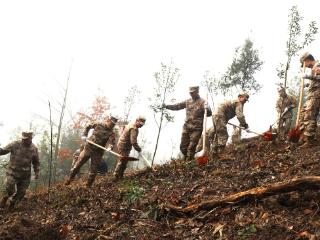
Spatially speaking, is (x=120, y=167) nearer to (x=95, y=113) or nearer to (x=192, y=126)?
(x=192, y=126)

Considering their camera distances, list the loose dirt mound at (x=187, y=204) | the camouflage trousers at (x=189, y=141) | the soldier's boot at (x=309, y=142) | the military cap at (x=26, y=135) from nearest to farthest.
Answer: the loose dirt mound at (x=187, y=204)
the soldier's boot at (x=309, y=142)
the military cap at (x=26, y=135)
the camouflage trousers at (x=189, y=141)

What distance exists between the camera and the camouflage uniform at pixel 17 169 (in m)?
10.4

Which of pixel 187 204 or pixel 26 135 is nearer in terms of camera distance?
pixel 187 204

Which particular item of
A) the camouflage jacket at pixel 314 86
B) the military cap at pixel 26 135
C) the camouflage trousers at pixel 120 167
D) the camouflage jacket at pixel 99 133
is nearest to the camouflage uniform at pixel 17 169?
the military cap at pixel 26 135

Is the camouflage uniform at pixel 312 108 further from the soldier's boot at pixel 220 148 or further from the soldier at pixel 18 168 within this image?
the soldier at pixel 18 168

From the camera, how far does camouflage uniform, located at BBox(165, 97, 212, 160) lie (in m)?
11.7

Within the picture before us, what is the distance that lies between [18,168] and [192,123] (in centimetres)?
Answer: 514

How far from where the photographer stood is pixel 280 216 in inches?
224

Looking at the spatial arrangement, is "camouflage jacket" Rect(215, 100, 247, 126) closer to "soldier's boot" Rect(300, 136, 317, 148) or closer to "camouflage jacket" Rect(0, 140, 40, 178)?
"soldier's boot" Rect(300, 136, 317, 148)

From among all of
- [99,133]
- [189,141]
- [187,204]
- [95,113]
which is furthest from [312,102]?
[95,113]

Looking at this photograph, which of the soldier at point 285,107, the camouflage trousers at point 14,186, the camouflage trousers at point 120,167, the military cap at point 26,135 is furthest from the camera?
the soldier at point 285,107

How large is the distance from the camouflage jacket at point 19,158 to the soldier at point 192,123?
451cm

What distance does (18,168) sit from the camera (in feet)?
34.6

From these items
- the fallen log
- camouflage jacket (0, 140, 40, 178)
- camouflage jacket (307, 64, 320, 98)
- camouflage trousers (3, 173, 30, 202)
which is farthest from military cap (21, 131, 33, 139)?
camouflage jacket (307, 64, 320, 98)
